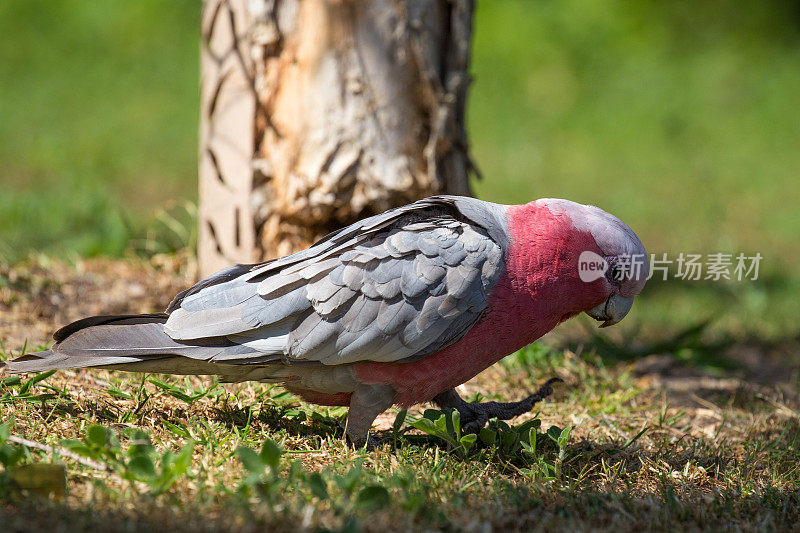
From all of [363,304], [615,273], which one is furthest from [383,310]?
[615,273]

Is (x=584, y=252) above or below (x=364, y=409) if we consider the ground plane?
above

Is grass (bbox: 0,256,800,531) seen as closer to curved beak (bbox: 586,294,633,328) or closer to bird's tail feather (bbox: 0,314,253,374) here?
bird's tail feather (bbox: 0,314,253,374)

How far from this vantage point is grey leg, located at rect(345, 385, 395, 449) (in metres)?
2.68

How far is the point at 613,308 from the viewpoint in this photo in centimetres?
281

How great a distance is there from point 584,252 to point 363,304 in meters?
0.78

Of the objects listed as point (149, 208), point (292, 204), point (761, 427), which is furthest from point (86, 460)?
point (149, 208)

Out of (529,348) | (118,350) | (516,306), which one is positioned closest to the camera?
(118,350)

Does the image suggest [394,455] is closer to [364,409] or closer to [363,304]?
[364,409]

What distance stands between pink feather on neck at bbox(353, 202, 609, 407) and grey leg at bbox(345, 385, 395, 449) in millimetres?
36

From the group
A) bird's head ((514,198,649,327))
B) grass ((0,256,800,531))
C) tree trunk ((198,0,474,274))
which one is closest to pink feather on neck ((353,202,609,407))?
bird's head ((514,198,649,327))

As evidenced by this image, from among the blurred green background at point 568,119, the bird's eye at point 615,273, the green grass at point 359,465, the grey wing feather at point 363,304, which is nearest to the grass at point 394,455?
the green grass at point 359,465

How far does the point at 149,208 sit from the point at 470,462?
17.0 feet

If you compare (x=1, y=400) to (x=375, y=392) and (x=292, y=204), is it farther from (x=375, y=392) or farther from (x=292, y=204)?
(x=292, y=204)

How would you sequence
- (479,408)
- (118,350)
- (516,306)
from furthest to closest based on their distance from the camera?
(479,408), (516,306), (118,350)
